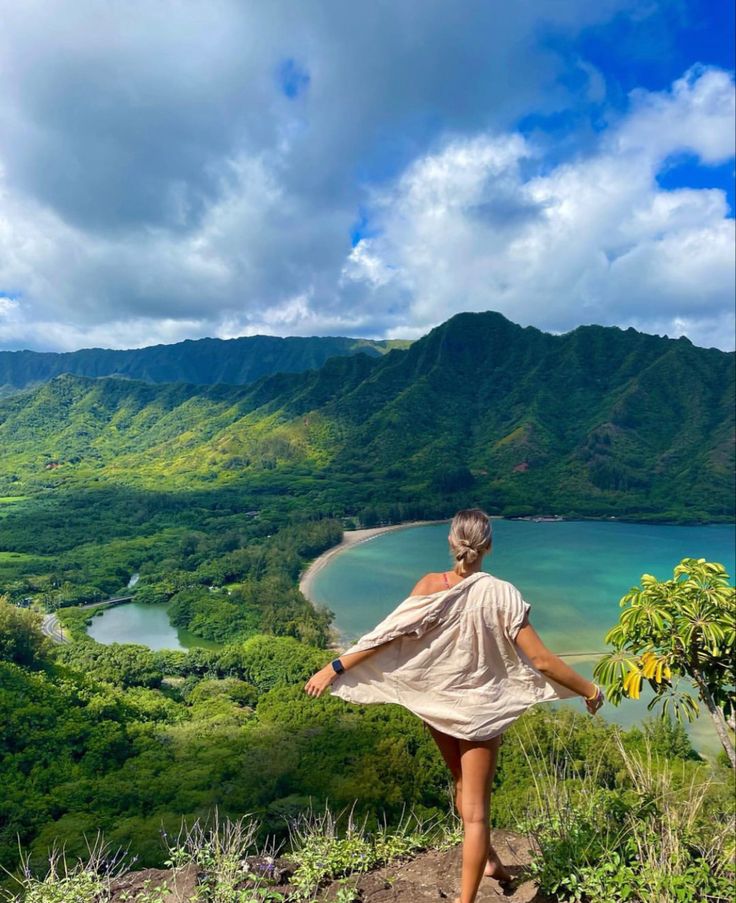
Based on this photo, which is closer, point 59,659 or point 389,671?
point 389,671

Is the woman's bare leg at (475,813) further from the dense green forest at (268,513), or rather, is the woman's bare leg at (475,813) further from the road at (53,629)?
the road at (53,629)

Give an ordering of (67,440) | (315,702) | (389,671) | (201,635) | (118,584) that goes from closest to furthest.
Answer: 1. (389,671)
2. (315,702)
3. (201,635)
4. (118,584)
5. (67,440)

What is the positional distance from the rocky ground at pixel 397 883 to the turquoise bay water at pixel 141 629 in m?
36.3

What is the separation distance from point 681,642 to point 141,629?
4390cm

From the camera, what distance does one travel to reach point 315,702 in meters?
23.6

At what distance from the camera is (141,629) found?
41.0 m

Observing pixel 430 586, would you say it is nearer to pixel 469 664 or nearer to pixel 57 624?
pixel 469 664

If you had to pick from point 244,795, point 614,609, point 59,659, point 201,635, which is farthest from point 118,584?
point 614,609

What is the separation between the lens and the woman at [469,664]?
2.44 metres

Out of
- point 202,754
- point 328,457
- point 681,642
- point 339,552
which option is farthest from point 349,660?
point 328,457

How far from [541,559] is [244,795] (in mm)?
47839

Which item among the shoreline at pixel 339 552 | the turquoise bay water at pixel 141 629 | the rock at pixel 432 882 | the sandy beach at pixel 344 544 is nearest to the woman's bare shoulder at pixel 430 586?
the rock at pixel 432 882

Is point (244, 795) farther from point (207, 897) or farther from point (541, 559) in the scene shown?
point (541, 559)

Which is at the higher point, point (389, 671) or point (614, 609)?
point (389, 671)
